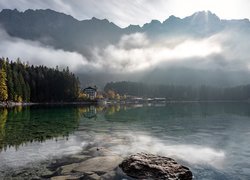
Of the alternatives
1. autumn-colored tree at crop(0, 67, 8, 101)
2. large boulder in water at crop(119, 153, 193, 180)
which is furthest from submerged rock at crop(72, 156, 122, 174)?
autumn-colored tree at crop(0, 67, 8, 101)

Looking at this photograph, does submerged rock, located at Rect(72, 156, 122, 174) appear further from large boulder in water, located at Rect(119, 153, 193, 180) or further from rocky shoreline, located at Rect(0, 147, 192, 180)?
large boulder in water, located at Rect(119, 153, 193, 180)

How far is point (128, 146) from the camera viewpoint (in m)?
44.2

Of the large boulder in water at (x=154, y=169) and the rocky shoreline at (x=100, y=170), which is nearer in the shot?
the large boulder in water at (x=154, y=169)

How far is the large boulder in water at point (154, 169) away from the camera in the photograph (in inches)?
1061

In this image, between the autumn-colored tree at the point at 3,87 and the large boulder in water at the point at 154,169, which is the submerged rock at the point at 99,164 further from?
the autumn-colored tree at the point at 3,87

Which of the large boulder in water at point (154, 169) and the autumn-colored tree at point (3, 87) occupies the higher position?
the autumn-colored tree at point (3, 87)

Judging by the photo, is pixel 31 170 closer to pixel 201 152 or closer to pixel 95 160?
pixel 95 160

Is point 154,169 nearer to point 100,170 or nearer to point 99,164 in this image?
point 100,170

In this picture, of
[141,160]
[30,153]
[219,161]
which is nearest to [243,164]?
[219,161]

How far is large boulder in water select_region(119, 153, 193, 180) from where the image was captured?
26953 mm

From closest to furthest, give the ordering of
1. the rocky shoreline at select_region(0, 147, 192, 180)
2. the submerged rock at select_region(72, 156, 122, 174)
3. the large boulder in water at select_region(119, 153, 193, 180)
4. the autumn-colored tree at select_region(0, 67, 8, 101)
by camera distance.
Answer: the large boulder in water at select_region(119, 153, 193, 180), the rocky shoreline at select_region(0, 147, 192, 180), the submerged rock at select_region(72, 156, 122, 174), the autumn-colored tree at select_region(0, 67, 8, 101)

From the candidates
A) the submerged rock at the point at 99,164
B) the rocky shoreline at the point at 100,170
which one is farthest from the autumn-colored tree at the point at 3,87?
the submerged rock at the point at 99,164

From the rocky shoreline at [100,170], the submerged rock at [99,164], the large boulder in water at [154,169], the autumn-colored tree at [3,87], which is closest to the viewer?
the large boulder in water at [154,169]

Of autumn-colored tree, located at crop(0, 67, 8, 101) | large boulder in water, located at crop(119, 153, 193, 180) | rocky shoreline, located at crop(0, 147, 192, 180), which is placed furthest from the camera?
autumn-colored tree, located at crop(0, 67, 8, 101)
